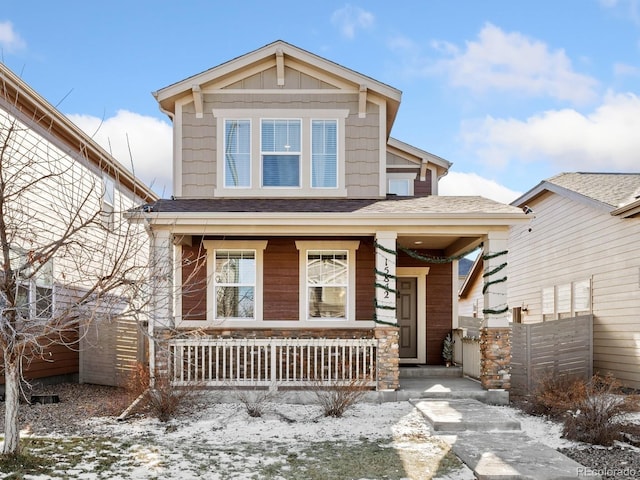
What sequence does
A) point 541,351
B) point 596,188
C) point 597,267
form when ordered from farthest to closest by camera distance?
point 596,188 < point 597,267 < point 541,351

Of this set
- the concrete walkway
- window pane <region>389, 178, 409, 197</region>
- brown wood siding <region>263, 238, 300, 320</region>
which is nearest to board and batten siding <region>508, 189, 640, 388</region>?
window pane <region>389, 178, 409, 197</region>

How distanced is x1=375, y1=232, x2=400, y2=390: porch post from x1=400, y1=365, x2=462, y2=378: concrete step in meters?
1.95

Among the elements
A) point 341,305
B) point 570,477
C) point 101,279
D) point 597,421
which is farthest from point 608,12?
point 101,279

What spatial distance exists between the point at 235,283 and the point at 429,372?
454cm

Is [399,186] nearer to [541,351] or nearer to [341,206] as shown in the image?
[341,206]

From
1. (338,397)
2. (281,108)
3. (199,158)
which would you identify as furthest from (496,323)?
(199,158)

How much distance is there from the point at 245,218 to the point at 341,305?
3.15 metres

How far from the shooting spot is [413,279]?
14.4 metres

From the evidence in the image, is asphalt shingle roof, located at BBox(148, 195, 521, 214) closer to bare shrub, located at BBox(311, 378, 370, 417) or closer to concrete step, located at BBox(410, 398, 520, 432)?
bare shrub, located at BBox(311, 378, 370, 417)

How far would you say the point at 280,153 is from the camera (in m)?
12.7

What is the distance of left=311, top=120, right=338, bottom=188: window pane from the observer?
12.7 meters

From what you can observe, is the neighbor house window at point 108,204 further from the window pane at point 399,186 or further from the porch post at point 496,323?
the window pane at point 399,186

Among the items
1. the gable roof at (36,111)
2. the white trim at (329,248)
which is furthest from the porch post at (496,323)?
the gable roof at (36,111)

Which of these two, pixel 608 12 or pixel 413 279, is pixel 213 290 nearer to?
pixel 413 279
